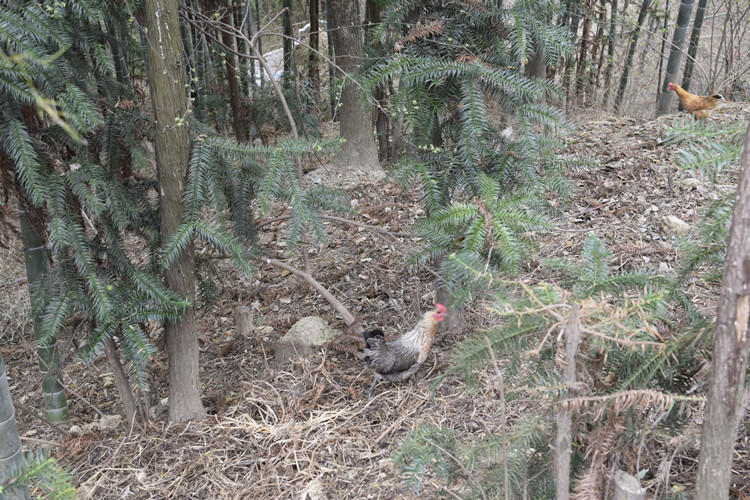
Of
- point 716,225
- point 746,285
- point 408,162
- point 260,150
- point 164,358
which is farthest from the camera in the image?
point 164,358

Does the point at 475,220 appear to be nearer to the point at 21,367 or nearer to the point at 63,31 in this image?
the point at 63,31

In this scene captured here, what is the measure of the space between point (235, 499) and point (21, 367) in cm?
239

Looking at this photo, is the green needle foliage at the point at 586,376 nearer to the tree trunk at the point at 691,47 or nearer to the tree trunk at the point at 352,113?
the tree trunk at the point at 352,113

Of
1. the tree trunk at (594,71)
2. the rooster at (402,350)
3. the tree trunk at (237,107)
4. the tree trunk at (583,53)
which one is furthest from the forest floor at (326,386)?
the tree trunk at (594,71)

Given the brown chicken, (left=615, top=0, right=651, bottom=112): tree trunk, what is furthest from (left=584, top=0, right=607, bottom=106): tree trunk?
the brown chicken

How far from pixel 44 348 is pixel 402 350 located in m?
1.76

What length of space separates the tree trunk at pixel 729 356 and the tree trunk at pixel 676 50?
5.27 metres

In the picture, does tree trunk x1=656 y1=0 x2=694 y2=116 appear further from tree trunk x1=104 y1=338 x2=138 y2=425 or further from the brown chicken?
tree trunk x1=104 y1=338 x2=138 y2=425

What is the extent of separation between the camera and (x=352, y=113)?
5594mm

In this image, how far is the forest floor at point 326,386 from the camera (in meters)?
2.75

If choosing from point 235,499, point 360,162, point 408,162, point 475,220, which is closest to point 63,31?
point 408,162

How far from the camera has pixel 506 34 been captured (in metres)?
2.70

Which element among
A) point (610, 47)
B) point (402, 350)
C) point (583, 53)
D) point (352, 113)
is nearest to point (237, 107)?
point (352, 113)

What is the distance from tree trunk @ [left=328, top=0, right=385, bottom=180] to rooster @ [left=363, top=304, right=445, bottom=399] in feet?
8.87
